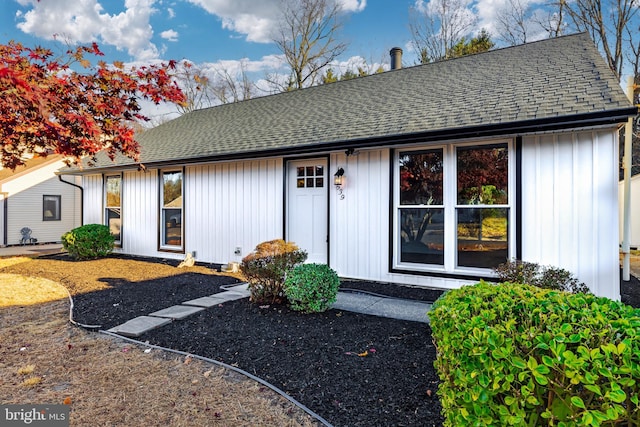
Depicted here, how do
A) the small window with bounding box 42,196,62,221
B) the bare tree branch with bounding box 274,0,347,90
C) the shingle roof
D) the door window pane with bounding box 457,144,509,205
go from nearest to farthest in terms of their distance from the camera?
the shingle roof
the door window pane with bounding box 457,144,509,205
the small window with bounding box 42,196,62,221
the bare tree branch with bounding box 274,0,347,90

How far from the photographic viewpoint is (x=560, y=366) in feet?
4.57

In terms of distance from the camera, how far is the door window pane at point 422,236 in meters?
5.98

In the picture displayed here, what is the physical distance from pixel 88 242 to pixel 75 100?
534 centimetres

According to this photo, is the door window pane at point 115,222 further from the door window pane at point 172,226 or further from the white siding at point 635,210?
the white siding at point 635,210

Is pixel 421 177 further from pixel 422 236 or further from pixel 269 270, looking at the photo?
pixel 269 270

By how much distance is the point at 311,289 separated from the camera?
4.41 meters

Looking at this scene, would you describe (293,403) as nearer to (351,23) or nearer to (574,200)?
(574,200)

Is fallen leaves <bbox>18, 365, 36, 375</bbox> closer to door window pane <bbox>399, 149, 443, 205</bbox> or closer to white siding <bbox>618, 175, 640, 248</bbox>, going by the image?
door window pane <bbox>399, 149, 443, 205</bbox>

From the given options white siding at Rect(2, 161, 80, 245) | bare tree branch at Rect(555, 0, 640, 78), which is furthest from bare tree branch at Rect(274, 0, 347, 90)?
white siding at Rect(2, 161, 80, 245)

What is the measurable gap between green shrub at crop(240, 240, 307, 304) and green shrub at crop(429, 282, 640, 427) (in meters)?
3.21

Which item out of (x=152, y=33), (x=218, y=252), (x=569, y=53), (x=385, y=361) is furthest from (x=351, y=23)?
(x=385, y=361)

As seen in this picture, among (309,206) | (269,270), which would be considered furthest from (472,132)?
(269,270)

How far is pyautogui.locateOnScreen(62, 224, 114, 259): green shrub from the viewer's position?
9.24 meters

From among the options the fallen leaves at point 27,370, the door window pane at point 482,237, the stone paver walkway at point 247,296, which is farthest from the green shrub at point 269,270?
the door window pane at point 482,237
